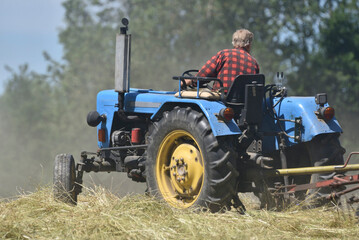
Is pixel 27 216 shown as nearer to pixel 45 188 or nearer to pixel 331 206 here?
pixel 45 188

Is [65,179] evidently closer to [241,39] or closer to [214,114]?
[214,114]

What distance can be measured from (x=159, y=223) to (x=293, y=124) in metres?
1.87

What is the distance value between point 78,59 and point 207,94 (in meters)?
29.1

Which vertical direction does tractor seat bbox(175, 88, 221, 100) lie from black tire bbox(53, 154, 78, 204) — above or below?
above

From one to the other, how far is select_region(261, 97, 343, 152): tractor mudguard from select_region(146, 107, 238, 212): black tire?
73 centimetres

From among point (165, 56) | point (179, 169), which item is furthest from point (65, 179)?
point (165, 56)

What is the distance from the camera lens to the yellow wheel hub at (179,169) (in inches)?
223

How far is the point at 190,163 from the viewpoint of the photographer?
570 cm

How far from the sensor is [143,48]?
2809 cm

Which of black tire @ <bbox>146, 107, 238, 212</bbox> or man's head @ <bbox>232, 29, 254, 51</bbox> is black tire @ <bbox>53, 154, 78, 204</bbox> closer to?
black tire @ <bbox>146, 107, 238, 212</bbox>

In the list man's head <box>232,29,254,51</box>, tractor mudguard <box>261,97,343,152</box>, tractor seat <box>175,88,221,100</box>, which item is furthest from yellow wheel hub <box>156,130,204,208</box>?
man's head <box>232,29,254,51</box>

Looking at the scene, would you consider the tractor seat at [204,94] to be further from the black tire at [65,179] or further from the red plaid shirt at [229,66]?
the black tire at [65,179]

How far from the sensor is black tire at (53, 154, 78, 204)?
670cm

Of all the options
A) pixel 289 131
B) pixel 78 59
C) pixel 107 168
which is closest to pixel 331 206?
pixel 289 131
